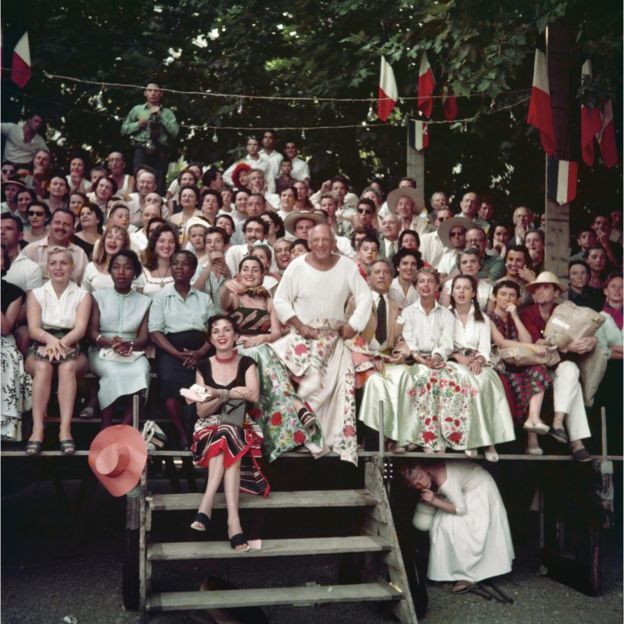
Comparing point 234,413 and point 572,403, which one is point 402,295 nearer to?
point 572,403

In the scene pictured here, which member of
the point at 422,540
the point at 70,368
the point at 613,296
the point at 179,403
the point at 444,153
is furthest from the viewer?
the point at 444,153

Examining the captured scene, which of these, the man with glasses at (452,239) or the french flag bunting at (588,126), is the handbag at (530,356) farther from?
the french flag bunting at (588,126)

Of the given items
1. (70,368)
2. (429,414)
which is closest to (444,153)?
(429,414)

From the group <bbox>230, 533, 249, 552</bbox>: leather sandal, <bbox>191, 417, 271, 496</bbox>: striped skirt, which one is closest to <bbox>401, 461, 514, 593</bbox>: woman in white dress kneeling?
<bbox>191, 417, 271, 496</bbox>: striped skirt

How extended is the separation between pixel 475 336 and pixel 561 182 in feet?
8.40

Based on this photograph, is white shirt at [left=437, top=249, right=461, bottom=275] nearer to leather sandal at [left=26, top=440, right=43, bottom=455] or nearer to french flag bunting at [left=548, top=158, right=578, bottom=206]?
french flag bunting at [left=548, top=158, right=578, bottom=206]

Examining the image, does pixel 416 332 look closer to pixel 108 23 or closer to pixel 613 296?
pixel 613 296

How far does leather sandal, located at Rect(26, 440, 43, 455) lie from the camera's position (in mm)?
6184

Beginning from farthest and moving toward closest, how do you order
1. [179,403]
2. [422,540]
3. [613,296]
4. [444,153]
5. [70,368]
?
[444,153] → [613,296] → [422,540] → [179,403] → [70,368]

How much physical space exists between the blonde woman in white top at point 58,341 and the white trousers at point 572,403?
149 inches

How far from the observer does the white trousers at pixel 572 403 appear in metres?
7.22

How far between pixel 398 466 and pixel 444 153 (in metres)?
8.46

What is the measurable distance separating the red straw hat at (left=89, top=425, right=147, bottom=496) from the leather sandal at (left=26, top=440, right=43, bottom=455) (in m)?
0.38

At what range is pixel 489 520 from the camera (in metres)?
7.10
